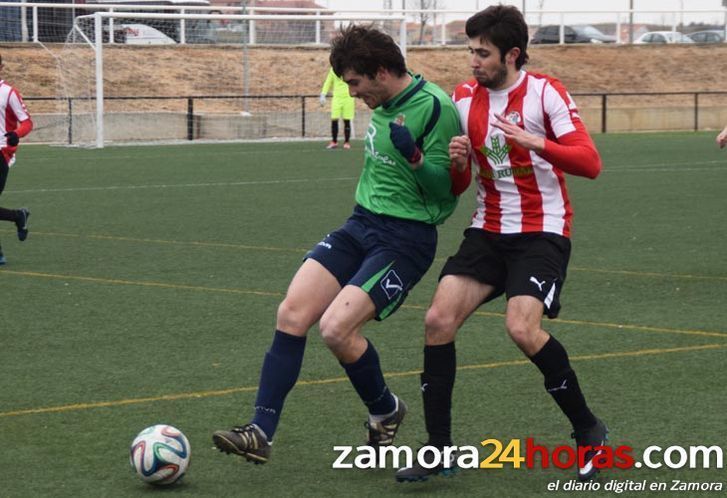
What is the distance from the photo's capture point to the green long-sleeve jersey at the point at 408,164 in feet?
20.2

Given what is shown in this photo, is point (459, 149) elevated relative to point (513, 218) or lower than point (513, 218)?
elevated

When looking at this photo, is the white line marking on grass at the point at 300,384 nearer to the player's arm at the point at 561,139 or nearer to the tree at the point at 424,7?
the player's arm at the point at 561,139

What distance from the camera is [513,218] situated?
20.0 ft

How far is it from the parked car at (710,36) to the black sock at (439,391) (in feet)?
171

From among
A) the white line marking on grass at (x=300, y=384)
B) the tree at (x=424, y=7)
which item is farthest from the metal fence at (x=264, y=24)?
the white line marking on grass at (x=300, y=384)

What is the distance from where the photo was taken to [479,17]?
601 centimetres

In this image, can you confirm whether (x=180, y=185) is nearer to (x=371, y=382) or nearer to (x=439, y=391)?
(x=371, y=382)

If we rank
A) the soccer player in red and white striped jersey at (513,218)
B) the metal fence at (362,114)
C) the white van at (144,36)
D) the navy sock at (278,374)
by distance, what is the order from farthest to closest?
the white van at (144,36) → the metal fence at (362,114) → the navy sock at (278,374) → the soccer player in red and white striped jersey at (513,218)

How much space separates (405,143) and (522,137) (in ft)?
1.54

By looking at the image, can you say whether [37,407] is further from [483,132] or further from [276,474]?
[483,132]

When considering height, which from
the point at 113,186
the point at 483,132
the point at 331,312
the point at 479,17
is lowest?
the point at 113,186

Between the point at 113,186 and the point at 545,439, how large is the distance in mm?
15775

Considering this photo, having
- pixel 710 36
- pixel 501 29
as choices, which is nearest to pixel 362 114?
pixel 710 36

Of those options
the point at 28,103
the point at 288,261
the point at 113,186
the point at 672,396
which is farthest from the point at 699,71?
the point at 672,396
